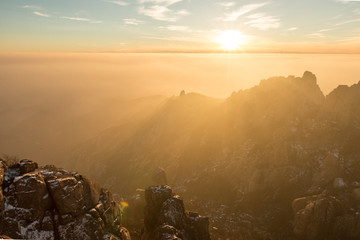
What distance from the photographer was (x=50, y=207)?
28188 millimetres

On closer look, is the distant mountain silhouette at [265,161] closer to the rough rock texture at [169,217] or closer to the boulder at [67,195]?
the rough rock texture at [169,217]

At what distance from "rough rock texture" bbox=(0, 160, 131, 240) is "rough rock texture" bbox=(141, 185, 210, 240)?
8292 millimetres

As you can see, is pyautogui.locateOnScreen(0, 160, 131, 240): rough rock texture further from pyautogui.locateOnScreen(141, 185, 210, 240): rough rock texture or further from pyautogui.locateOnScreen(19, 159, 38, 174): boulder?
pyautogui.locateOnScreen(141, 185, 210, 240): rough rock texture

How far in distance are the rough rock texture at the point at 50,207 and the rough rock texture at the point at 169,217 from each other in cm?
829

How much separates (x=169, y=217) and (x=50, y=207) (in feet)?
60.5

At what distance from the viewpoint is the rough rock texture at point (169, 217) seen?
3806 centimetres

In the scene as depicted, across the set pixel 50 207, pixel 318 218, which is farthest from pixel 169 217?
pixel 318 218

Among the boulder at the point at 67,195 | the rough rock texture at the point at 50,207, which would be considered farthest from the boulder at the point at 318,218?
the boulder at the point at 67,195

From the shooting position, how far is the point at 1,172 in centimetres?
2694

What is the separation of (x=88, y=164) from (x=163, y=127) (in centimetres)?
4503

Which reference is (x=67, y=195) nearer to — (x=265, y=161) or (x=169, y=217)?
(x=169, y=217)

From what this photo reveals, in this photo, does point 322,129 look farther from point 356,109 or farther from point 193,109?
point 193,109

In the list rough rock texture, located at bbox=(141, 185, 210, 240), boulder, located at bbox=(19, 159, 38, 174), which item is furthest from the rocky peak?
boulder, located at bbox=(19, 159, 38, 174)

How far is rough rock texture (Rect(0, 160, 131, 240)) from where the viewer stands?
26031 mm
